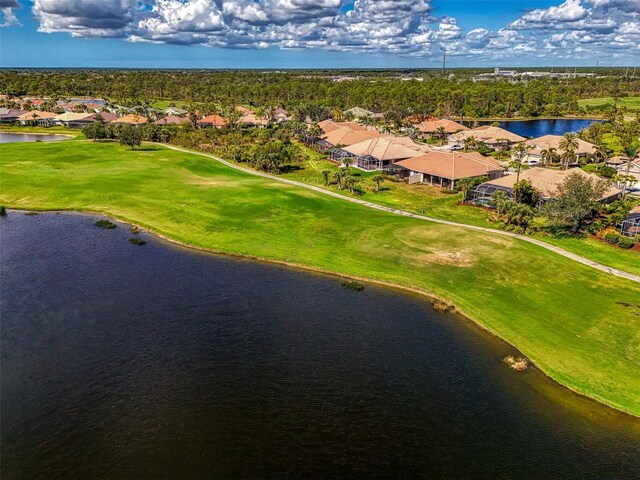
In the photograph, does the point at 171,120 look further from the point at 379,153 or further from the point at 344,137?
the point at 379,153

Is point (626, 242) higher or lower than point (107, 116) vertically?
lower

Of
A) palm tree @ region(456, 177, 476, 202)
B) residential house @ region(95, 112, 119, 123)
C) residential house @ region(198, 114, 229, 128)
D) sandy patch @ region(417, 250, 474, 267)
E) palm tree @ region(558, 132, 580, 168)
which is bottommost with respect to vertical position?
sandy patch @ region(417, 250, 474, 267)

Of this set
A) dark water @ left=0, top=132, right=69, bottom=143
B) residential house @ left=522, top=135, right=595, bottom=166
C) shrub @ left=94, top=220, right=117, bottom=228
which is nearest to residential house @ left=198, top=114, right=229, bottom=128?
A: dark water @ left=0, top=132, right=69, bottom=143

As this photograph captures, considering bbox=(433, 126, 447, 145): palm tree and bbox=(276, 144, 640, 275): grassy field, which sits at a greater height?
bbox=(433, 126, 447, 145): palm tree

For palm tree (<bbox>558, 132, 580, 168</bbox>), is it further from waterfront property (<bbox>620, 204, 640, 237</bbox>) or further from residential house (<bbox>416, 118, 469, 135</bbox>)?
residential house (<bbox>416, 118, 469, 135</bbox>)

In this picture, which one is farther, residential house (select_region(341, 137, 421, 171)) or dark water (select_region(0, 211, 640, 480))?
residential house (select_region(341, 137, 421, 171))

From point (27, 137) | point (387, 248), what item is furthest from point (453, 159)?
point (27, 137)
